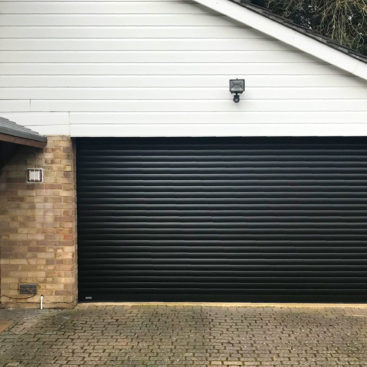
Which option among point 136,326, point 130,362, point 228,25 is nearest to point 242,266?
point 136,326

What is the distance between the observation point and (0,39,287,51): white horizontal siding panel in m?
5.79

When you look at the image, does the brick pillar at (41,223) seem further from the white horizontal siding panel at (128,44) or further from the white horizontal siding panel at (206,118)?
the white horizontal siding panel at (128,44)

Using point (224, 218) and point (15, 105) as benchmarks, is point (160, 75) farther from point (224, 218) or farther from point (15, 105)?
point (224, 218)

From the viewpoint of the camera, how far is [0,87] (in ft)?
19.2

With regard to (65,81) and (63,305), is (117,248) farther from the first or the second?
(65,81)

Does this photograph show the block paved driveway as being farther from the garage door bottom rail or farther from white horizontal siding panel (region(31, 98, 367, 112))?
white horizontal siding panel (region(31, 98, 367, 112))

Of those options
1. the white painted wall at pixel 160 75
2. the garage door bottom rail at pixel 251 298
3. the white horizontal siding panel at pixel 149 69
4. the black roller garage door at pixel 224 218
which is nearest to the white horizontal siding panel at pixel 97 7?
the white painted wall at pixel 160 75

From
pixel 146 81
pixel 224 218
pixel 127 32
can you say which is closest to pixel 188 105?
pixel 146 81

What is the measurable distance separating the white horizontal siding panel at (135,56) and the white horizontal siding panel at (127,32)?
23cm

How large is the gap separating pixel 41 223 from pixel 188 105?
2.75 meters

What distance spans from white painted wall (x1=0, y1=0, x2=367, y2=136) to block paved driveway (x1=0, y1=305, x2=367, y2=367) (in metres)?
2.55

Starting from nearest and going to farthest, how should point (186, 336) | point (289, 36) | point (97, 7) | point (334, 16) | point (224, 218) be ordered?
point (186, 336) < point (289, 36) < point (97, 7) < point (224, 218) < point (334, 16)

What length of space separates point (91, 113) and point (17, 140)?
1.22m

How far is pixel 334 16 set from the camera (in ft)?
32.8
